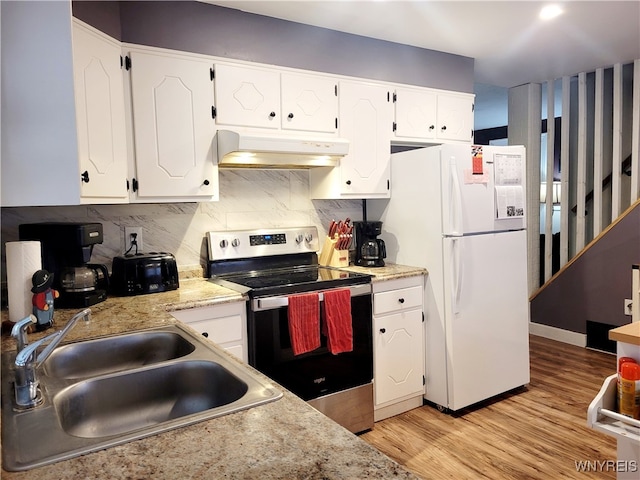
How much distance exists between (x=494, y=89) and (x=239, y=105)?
3379mm

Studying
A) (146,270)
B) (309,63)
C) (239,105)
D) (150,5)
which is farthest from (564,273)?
(150,5)

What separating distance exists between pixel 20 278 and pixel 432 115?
9.03 feet

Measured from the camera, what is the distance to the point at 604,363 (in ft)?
12.0

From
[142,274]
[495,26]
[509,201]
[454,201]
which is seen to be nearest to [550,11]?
[495,26]

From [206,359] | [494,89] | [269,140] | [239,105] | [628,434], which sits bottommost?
[628,434]

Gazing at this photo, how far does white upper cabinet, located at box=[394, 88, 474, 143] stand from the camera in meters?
3.21

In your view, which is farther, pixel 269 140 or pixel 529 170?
pixel 529 170

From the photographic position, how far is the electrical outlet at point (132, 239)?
2.54 m

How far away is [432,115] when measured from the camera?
3.36 meters

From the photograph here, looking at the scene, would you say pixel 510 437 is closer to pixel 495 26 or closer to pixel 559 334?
pixel 559 334

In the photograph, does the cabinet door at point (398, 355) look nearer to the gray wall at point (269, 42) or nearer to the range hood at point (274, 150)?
the range hood at point (274, 150)

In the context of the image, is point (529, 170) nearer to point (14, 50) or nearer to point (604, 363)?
point (604, 363)

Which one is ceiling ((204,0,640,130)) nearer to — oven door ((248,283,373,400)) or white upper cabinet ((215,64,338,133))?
white upper cabinet ((215,64,338,133))

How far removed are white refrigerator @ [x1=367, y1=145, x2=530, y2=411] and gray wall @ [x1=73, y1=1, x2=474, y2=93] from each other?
27.5 inches
